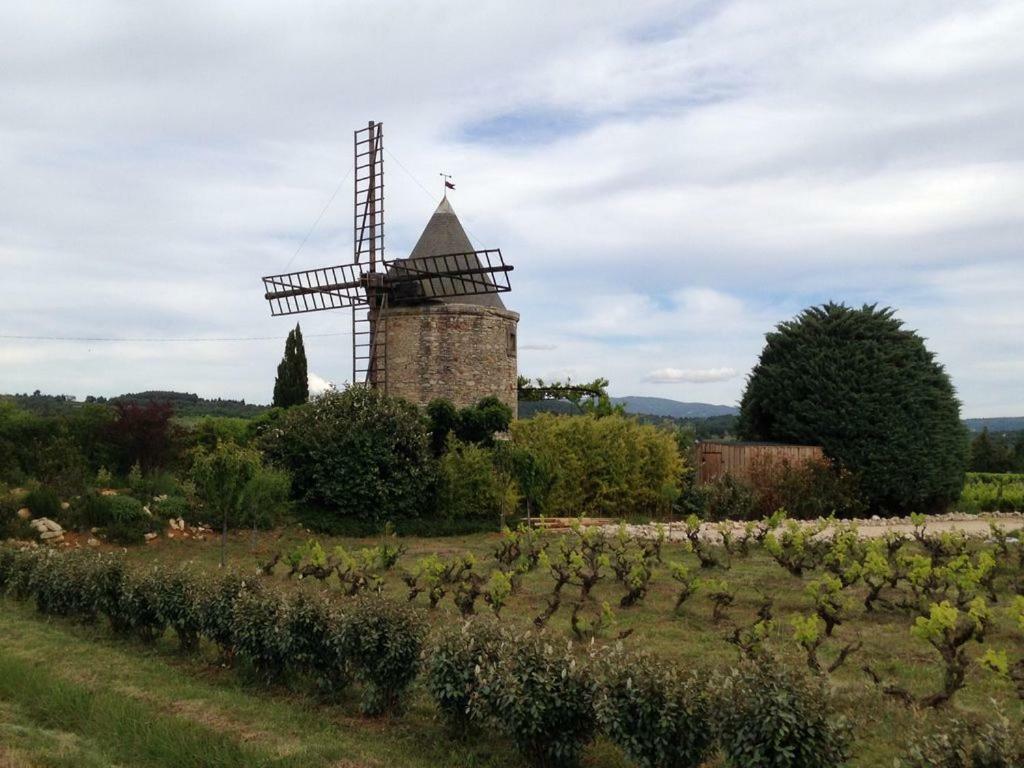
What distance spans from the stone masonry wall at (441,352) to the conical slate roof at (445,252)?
442mm

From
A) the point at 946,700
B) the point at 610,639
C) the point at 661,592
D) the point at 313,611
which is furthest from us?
the point at 661,592

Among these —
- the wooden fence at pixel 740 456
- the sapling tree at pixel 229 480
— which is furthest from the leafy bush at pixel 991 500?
the sapling tree at pixel 229 480

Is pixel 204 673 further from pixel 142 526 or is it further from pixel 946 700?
pixel 142 526

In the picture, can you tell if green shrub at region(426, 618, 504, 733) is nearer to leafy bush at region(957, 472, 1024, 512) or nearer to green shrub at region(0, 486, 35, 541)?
green shrub at region(0, 486, 35, 541)

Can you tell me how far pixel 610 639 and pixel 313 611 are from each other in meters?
3.13

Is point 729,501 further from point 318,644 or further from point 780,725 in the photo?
point 780,725

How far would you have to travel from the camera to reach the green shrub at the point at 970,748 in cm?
398

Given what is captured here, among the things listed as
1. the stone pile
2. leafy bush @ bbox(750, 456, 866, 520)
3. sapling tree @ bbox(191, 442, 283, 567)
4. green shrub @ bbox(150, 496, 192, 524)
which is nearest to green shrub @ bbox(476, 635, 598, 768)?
sapling tree @ bbox(191, 442, 283, 567)

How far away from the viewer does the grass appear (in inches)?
230

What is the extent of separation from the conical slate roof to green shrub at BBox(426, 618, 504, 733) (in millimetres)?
18048

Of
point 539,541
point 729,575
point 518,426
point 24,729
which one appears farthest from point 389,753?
point 518,426

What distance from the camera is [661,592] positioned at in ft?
36.7

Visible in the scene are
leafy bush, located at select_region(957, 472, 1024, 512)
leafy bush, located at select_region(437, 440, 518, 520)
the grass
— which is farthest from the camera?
leafy bush, located at select_region(957, 472, 1024, 512)

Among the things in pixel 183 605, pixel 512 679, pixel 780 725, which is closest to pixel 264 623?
pixel 183 605
